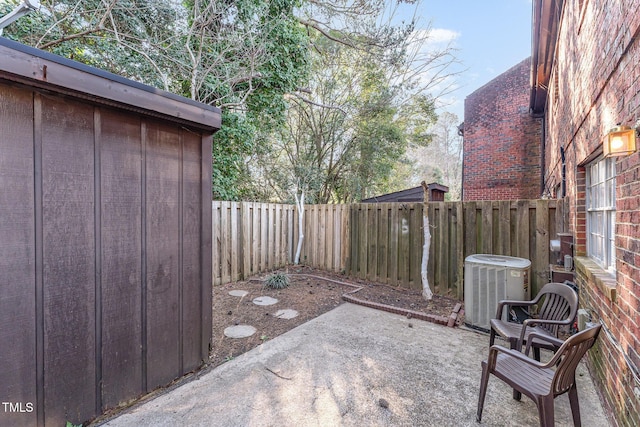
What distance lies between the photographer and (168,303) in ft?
7.79

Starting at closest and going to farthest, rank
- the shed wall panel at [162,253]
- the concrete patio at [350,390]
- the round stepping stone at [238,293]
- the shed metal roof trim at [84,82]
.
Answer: the shed metal roof trim at [84,82] < the concrete patio at [350,390] < the shed wall panel at [162,253] < the round stepping stone at [238,293]

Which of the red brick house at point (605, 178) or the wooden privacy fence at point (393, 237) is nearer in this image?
the red brick house at point (605, 178)

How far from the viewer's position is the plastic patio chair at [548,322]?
2.34 meters

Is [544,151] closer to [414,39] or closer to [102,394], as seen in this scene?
[414,39]

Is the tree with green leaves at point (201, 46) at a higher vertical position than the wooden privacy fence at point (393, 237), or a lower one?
higher

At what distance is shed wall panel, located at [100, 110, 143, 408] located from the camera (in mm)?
2000

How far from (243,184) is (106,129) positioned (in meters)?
7.71

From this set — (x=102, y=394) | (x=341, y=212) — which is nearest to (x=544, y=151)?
(x=341, y=212)

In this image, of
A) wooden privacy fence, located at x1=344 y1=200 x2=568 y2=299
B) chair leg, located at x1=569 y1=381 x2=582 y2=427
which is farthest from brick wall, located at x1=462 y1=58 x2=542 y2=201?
chair leg, located at x1=569 y1=381 x2=582 y2=427

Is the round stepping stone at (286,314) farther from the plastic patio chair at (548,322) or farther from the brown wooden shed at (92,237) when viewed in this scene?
the plastic patio chair at (548,322)

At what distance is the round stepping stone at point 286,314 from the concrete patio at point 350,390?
2.07ft

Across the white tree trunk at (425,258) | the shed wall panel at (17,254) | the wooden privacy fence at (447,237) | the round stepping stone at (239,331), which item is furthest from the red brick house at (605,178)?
the shed wall panel at (17,254)

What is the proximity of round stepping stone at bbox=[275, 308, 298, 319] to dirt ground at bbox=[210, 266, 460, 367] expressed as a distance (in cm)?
6

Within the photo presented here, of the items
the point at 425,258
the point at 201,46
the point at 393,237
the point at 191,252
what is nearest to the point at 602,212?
the point at 425,258
